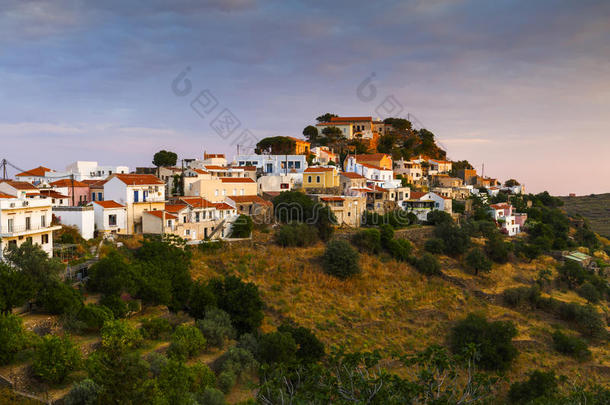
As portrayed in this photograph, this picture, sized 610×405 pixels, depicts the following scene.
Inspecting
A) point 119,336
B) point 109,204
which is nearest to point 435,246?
point 109,204

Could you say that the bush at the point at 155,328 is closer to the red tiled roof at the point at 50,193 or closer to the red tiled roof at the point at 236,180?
the red tiled roof at the point at 50,193

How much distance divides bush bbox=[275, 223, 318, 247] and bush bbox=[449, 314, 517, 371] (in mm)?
12860

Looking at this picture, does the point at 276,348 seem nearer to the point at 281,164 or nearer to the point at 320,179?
the point at 320,179

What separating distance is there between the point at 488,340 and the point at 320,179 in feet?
77.7

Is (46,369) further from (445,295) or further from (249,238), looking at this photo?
(445,295)

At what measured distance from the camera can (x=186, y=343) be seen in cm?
1798

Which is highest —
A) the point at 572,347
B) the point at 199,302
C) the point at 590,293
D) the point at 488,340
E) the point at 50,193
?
the point at 50,193

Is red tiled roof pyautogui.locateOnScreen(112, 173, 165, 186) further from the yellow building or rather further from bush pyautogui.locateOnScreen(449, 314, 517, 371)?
bush pyautogui.locateOnScreen(449, 314, 517, 371)

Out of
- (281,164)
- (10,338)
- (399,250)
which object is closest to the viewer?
(10,338)

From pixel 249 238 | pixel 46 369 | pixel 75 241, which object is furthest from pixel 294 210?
pixel 46 369

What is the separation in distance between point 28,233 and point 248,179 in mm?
22685

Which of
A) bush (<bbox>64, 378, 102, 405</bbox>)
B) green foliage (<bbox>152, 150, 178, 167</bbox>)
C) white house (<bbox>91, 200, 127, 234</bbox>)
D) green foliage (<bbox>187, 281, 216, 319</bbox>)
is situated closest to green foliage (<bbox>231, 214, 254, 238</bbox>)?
white house (<bbox>91, 200, 127, 234</bbox>)

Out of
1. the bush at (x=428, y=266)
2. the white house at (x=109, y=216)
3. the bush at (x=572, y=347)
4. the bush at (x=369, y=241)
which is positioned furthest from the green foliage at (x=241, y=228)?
the bush at (x=572, y=347)

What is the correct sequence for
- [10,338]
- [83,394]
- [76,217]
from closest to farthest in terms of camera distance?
[83,394]
[10,338]
[76,217]
